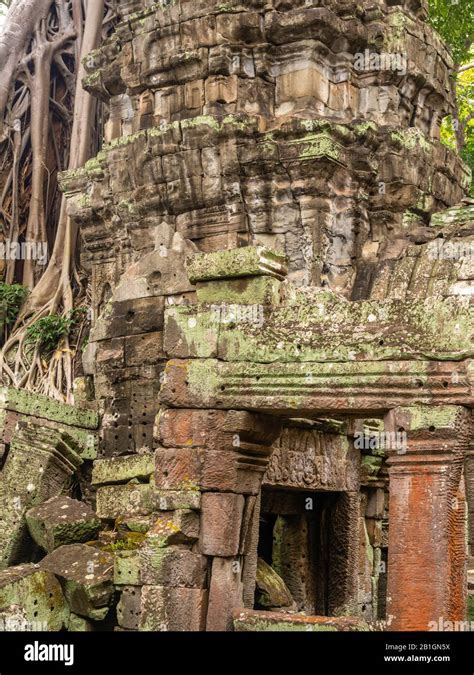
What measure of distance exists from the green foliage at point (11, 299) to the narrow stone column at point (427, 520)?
1018 cm

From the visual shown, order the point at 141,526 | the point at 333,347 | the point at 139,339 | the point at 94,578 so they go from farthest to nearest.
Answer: the point at 139,339 → the point at 141,526 → the point at 94,578 → the point at 333,347

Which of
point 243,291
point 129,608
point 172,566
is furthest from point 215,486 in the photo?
point 243,291

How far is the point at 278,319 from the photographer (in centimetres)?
790

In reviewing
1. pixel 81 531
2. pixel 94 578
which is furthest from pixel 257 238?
pixel 94 578

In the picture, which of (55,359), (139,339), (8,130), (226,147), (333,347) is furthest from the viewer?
(8,130)

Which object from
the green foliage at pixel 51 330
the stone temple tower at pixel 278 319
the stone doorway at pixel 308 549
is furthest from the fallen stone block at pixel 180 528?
the green foliage at pixel 51 330

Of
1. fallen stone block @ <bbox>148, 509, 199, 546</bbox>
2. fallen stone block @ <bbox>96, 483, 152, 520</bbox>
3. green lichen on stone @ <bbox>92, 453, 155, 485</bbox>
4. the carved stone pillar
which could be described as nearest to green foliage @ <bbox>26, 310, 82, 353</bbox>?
green lichen on stone @ <bbox>92, 453, 155, 485</bbox>

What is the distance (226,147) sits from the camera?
11.7m

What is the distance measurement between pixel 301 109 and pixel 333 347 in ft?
15.9

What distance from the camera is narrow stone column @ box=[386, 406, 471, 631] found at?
22.8ft

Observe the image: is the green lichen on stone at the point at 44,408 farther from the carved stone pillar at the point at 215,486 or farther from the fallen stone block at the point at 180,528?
the fallen stone block at the point at 180,528

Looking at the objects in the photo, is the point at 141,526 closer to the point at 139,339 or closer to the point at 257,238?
the point at 139,339

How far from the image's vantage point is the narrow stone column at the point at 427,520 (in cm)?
695

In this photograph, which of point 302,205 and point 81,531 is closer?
point 81,531
